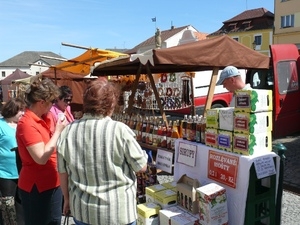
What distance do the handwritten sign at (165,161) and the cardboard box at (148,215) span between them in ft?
1.41

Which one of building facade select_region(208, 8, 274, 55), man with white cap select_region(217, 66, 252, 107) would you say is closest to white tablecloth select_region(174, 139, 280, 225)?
man with white cap select_region(217, 66, 252, 107)

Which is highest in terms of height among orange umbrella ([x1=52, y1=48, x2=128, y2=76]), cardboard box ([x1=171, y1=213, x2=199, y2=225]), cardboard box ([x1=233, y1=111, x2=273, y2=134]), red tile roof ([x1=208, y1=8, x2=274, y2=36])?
red tile roof ([x1=208, y1=8, x2=274, y2=36])

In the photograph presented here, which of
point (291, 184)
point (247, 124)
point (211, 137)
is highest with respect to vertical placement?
point (247, 124)

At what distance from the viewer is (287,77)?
700 cm

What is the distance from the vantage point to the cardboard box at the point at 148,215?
278 centimetres

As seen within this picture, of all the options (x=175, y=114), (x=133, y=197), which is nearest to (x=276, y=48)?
(x=175, y=114)

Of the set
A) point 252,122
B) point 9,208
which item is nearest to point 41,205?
point 9,208

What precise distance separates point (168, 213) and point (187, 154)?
2.10 feet

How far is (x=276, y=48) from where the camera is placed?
6.86 m

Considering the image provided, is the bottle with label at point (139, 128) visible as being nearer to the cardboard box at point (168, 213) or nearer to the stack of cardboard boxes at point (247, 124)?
the cardboard box at point (168, 213)

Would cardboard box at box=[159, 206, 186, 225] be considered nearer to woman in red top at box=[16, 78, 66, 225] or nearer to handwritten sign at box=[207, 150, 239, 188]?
handwritten sign at box=[207, 150, 239, 188]

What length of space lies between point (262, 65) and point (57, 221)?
3472mm

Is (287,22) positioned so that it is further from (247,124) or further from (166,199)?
(166,199)

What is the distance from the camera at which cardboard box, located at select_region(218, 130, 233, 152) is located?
2.56m
